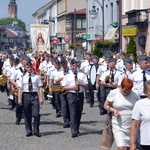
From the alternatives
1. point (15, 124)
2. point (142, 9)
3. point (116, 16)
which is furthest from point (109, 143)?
point (116, 16)

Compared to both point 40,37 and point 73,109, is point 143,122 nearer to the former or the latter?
point 73,109

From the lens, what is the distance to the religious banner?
3688 cm

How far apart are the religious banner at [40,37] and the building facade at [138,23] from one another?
28.4ft

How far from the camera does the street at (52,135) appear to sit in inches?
466

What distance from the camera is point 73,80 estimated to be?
13297mm

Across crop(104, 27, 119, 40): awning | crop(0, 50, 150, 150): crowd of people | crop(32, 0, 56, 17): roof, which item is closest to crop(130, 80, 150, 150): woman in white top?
crop(0, 50, 150, 150): crowd of people

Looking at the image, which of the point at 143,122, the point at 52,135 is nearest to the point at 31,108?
the point at 52,135

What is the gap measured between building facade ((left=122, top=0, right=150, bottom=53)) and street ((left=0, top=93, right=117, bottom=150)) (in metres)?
26.6

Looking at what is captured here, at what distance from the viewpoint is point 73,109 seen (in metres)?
13.2

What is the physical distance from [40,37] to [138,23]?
10134mm

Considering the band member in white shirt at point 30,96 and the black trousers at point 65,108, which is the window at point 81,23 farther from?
the band member in white shirt at point 30,96

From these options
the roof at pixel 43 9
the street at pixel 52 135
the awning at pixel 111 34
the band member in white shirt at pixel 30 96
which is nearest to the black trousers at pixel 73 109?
the street at pixel 52 135

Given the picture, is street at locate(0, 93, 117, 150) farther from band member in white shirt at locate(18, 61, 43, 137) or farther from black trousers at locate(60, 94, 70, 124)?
band member in white shirt at locate(18, 61, 43, 137)

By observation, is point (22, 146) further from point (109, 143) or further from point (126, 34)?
point (126, 34)
